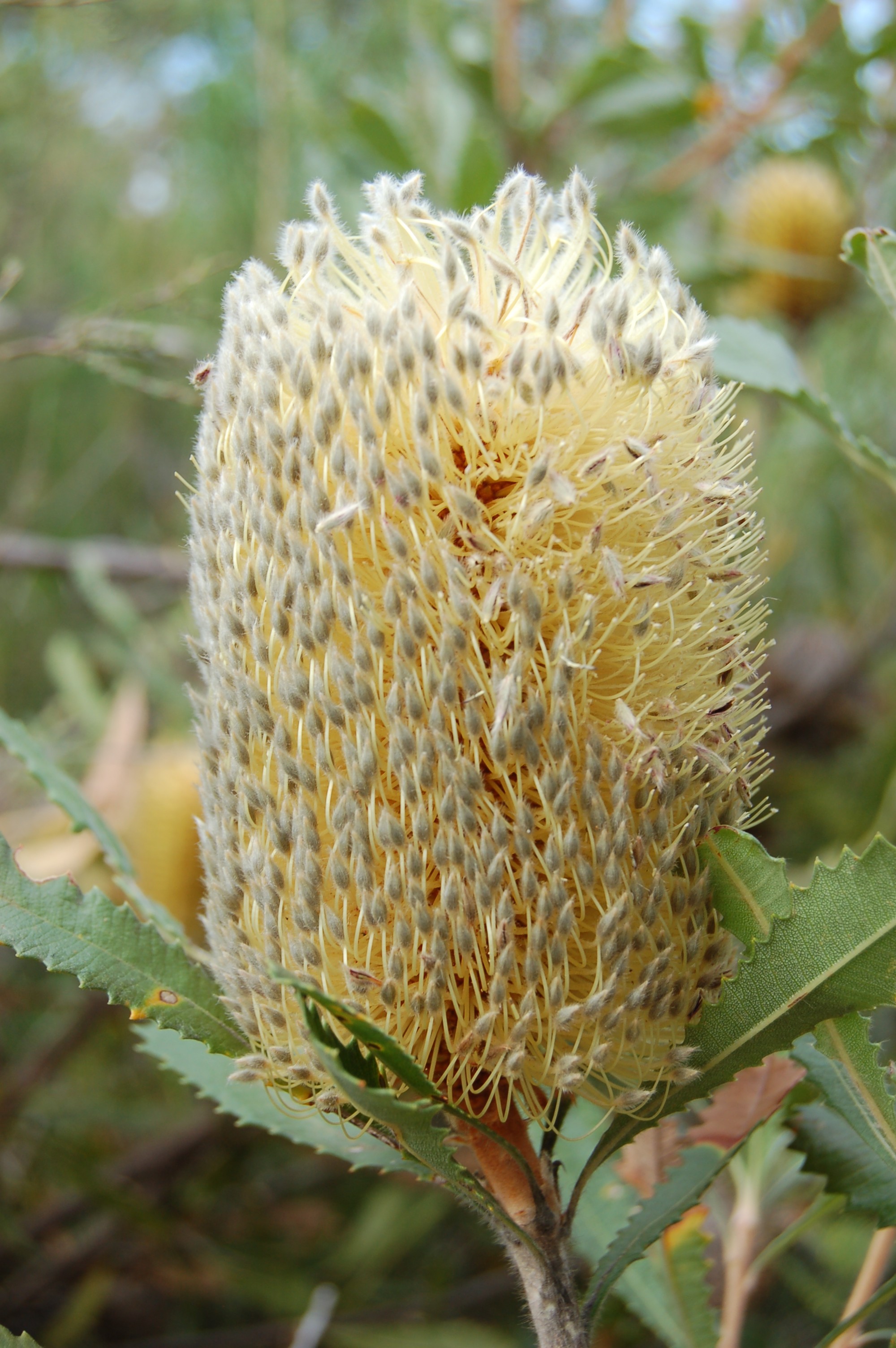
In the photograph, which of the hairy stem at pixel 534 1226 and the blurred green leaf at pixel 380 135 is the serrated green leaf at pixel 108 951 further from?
the blurred green leaf at pixel 380 135

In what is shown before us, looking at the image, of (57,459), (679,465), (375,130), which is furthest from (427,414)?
(57,459)

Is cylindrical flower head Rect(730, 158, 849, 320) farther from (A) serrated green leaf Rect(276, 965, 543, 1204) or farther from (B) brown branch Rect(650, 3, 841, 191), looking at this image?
(A) serrated green leaf Rect(276, 965, 543, 1204)

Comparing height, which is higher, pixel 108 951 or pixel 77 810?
pixel 77 810

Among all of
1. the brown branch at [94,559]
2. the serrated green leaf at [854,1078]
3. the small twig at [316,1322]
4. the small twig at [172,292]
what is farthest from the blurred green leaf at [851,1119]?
the brown branch at [94,559]

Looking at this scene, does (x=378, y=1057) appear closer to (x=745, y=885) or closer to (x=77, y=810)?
(x=745, y=885)

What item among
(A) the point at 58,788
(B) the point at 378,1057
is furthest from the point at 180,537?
(B) the point at 378,1057

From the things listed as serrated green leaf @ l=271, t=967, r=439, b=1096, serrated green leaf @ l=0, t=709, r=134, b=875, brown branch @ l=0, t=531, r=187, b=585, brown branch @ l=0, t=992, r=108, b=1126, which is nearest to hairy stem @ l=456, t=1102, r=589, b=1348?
serrated green leaf @ l=271, t=967, r=439, b=1096
